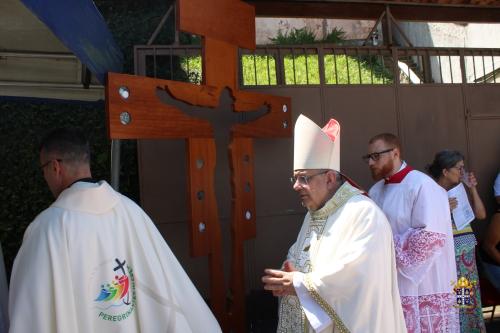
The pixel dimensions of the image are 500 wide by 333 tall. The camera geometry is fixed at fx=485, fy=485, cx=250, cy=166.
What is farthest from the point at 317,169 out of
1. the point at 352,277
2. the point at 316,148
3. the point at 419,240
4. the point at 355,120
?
the point at 355,120

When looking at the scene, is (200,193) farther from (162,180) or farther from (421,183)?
(421,183)

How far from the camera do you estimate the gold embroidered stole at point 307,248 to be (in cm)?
249

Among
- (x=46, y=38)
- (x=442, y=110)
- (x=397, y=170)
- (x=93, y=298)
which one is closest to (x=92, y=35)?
(x=46, y=38)

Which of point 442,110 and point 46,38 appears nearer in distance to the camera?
point 46,38

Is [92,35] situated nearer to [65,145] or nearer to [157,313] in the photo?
[65,145]

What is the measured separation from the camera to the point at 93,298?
1997 millimetres

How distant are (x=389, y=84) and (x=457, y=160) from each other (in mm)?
1054

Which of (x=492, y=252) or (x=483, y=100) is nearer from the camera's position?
(x=492, y=252)

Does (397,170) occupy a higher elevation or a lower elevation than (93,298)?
higher

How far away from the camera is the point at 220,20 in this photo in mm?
3219

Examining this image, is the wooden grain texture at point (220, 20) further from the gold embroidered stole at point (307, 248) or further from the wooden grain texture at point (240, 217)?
the gold embroidered stole at point (307, 248)

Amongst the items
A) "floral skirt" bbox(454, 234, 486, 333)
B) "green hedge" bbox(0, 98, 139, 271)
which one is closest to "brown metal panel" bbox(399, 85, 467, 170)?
"floral skirt" bbox(454, 234, 486, 333)

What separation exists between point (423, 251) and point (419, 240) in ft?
0.22

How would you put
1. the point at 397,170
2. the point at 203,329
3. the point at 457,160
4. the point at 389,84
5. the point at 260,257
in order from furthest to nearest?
the point at 389,84, the point at 260,257, the point at 457,160, the point at 397,170, the point at 203,329
